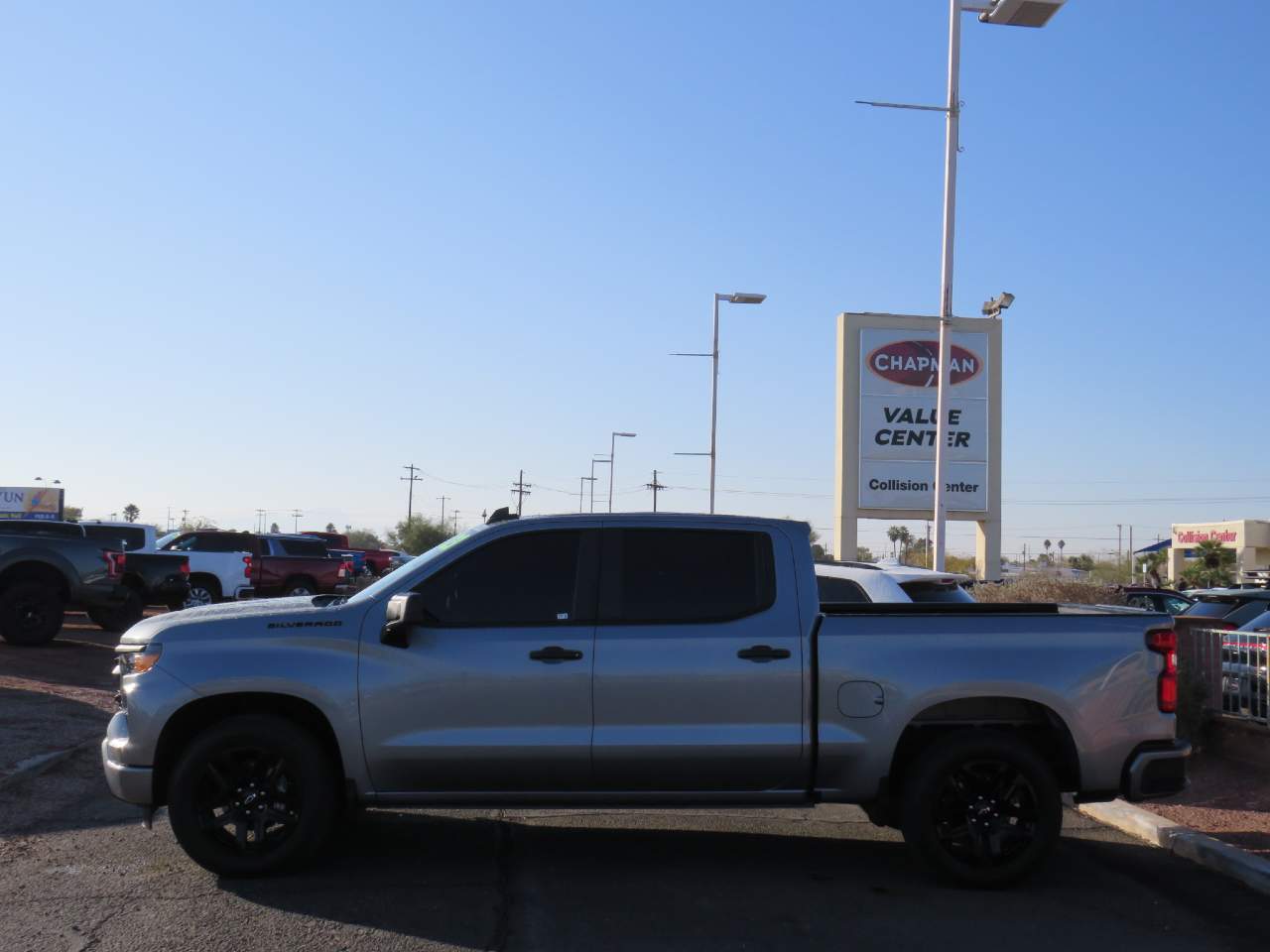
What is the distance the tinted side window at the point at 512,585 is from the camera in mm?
7020

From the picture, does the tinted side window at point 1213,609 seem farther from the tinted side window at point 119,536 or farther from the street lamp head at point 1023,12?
the tinted side window at point 119,536

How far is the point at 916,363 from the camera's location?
36.6 meters

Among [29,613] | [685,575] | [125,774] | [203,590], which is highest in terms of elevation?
[685,575]

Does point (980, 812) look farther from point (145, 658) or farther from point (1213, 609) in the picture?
point (1213, 609)

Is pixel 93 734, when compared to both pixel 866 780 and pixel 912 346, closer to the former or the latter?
pixel 866 780

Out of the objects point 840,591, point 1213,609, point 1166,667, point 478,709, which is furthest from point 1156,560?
point 478,709

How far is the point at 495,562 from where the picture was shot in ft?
23.3

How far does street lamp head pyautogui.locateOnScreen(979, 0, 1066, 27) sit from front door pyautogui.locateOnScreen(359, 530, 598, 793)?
11.1m

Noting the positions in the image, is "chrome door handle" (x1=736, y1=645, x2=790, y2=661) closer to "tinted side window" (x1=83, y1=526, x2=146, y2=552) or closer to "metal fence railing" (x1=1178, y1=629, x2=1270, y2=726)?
"metal fence railing" (x1=1178, y1=629, x2=1270, y2=726)

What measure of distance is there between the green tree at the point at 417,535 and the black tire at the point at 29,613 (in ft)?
255

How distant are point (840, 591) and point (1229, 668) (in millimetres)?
3654

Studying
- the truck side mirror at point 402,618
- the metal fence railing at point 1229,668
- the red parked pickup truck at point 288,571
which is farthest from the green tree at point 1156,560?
the truck side mirror at point 402,618

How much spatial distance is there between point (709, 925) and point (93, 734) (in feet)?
22.6

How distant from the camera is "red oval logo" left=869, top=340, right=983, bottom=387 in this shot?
36.3 meters
